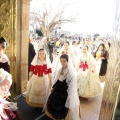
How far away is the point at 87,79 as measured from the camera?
400 cm

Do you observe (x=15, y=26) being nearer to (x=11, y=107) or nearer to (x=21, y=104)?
(x=21, y=104)

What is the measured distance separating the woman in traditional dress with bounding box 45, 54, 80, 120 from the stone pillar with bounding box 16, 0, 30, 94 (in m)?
1.51

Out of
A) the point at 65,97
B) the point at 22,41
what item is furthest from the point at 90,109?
the point at 22,41

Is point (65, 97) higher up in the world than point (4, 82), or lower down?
lower down

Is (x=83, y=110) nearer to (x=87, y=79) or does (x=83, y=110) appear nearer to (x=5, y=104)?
(x=87, y=79)

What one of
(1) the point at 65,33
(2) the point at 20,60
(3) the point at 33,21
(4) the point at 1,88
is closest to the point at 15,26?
(2) the point at 20,60

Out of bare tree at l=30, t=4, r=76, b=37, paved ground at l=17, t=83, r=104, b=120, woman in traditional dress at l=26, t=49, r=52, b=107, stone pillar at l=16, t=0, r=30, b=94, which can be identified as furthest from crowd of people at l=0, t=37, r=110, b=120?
bare tree at l=30, t=4, r=76, b=37

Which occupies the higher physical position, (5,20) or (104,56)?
(5,20)

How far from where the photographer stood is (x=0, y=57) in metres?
3.29

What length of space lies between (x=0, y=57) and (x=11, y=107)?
5.40ft

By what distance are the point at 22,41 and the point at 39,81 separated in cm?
122

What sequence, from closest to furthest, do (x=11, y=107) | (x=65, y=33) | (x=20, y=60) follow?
(x=11, y=107)
(x=20, y=60)
(x=65, y=33)

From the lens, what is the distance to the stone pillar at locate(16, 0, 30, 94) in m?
3.67

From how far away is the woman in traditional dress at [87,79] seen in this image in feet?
12.8
